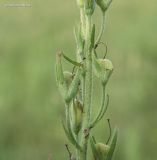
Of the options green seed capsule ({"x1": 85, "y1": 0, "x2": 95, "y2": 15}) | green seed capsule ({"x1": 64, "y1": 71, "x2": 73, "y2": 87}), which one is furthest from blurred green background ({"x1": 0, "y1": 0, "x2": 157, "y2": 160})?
green seed capsule ({"x1": 85, "y1": 0, "x2": 95, "y2": 15})

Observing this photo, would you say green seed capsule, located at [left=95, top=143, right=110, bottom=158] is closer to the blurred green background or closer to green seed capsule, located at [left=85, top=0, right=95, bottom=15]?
green seed capsule, located at [left=85, top=0, right=95, bottom=15]

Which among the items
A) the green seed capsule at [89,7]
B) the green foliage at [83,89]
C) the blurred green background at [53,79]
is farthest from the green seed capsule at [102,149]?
the blurred green background at [53,79]

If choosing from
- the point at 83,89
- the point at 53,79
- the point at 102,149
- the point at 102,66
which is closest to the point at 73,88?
the point at 83,89

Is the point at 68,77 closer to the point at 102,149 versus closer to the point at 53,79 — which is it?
the point at 102,149

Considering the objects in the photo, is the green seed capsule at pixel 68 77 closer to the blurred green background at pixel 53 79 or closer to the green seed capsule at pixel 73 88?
the green seed capsule at pixel 73 88

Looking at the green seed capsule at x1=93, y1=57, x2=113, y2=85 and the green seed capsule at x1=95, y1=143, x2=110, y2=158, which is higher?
the green seed capsule at x1=93, y1=57, x2=113, y2=85

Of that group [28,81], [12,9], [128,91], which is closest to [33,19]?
[12,9]

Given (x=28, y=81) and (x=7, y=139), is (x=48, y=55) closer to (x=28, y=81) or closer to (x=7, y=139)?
(x=28, y=81)

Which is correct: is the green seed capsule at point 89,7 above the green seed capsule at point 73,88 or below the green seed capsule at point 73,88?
above

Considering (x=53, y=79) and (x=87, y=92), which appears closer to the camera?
(x=87, y=92)
